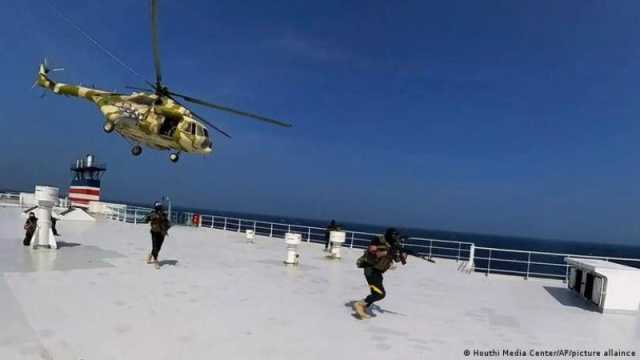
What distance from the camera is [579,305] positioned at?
424 inches

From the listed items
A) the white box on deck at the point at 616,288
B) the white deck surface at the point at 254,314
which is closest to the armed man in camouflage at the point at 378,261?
the white deck surface at the point at 254,314

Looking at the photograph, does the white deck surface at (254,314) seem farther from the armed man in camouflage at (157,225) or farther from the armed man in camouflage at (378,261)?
the armed man in camouflage at (157,225)

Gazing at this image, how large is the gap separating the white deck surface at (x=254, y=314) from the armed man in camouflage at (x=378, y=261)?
38 centimetres

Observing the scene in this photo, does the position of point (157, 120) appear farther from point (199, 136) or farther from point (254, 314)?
point (254, 314)

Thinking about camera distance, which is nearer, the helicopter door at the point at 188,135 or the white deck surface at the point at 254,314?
the white deck surface at the point at 254,314

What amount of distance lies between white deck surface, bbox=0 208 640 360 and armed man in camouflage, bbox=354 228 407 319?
0.38 m

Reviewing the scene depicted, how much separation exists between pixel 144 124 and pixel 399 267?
43.0 ft

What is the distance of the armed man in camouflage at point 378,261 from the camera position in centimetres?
759

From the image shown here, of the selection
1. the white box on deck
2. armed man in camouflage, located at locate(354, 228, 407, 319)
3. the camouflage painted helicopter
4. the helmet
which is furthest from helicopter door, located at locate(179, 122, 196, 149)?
the white box on deck

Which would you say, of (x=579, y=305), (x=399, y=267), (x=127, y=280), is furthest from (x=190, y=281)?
(x=579, y=305)

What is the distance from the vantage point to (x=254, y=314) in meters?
7.51

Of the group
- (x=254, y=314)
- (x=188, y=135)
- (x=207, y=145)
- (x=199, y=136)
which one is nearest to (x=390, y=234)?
(x=254, y=314)

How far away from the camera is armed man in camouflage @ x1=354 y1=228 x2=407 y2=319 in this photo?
7586 millimetres

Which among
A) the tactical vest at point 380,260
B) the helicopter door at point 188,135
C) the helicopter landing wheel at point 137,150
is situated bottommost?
the tactical vest at point 380,260
